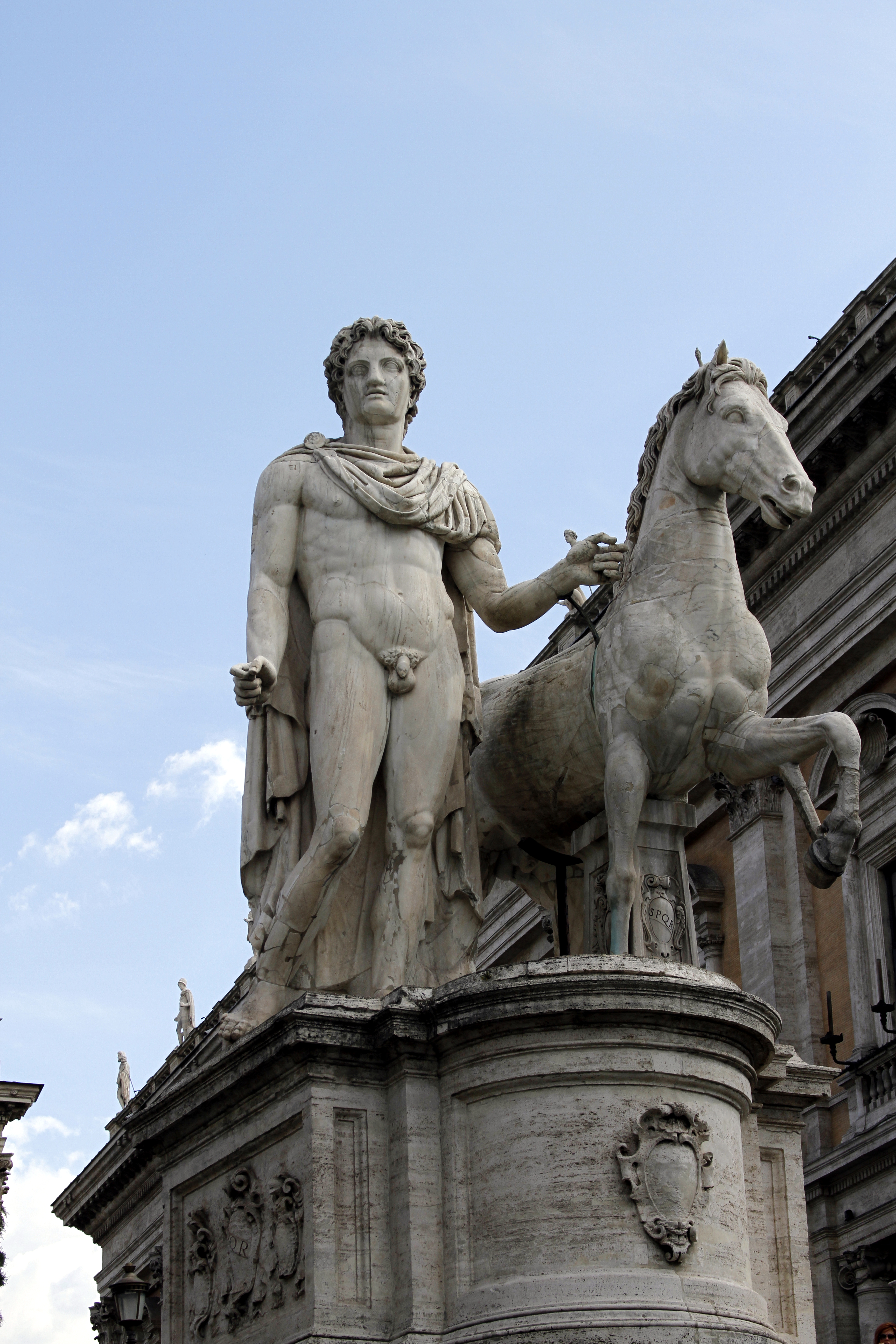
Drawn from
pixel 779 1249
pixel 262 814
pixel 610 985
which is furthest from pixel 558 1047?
pixel 262 814

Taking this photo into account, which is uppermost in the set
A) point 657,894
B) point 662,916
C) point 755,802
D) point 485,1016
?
point 755,802

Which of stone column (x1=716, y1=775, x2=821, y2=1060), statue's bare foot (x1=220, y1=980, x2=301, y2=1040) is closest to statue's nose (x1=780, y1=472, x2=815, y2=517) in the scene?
statue's bare foot (x1=220, y1=980, x2=301, y2=1040)

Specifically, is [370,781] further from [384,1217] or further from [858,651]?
[858,651]

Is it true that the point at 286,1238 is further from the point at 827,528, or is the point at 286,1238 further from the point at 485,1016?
the point at 827,528

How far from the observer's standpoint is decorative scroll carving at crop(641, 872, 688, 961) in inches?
380

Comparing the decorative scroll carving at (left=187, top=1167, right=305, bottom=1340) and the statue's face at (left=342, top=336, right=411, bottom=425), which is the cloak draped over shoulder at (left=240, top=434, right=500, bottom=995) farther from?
the decorative scroll carving at (left=187, top=1167, right=305, bottom=1340)

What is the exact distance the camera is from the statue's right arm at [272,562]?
10000mm

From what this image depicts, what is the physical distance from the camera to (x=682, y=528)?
1011cm

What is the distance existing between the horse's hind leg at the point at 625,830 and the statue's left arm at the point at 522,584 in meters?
0.91

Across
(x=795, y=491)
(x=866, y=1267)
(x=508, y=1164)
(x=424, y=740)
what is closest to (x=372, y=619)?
(x=424, y=740)

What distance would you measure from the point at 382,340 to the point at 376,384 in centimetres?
26

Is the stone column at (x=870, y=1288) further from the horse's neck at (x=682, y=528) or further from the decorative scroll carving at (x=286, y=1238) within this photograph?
the decorative scroll carving at (x=286, y=1238)

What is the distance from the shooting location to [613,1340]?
782 cm

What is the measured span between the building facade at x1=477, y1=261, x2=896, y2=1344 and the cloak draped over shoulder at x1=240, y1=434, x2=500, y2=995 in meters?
10.1
